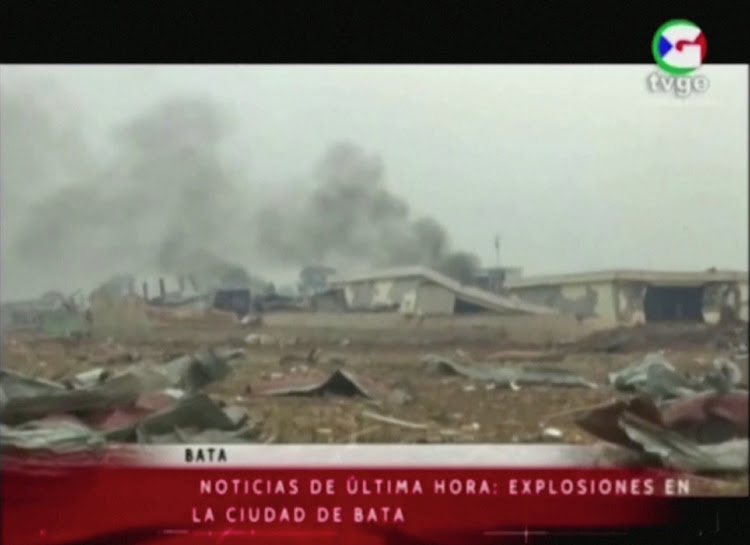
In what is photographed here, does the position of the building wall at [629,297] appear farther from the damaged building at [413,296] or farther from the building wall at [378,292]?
the building wall at [378,292]

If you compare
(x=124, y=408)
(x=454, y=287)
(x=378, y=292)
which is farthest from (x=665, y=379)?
(x=124, y=408)

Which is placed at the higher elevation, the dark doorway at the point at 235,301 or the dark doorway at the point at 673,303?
the dark doorway at the point at 235,301

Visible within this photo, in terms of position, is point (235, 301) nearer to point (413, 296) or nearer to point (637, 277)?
point (413, 296)

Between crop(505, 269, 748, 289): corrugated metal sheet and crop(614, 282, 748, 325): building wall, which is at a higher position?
crop(505, 269, 748, 289): corrugated metal sheet

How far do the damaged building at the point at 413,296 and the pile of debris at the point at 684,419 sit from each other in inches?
7.9

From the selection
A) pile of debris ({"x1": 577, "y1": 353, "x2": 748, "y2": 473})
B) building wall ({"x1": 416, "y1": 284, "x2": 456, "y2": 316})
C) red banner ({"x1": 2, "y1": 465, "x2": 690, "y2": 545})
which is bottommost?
red banner ({"x1": 2, "y1": 465, "x2": 690, "y2": 545})

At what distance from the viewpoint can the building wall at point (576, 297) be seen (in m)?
1.43

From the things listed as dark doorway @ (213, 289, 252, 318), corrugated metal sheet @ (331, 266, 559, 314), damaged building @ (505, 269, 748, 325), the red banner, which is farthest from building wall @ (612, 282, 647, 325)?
dark doorway @ (213, 289, 252, 318)

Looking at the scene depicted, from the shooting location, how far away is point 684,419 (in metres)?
1.45

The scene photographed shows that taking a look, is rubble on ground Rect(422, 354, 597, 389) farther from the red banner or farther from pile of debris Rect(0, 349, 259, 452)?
pile of debris Rect(0, 349, 259, 452)

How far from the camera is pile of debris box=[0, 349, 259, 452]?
1.45 metres
